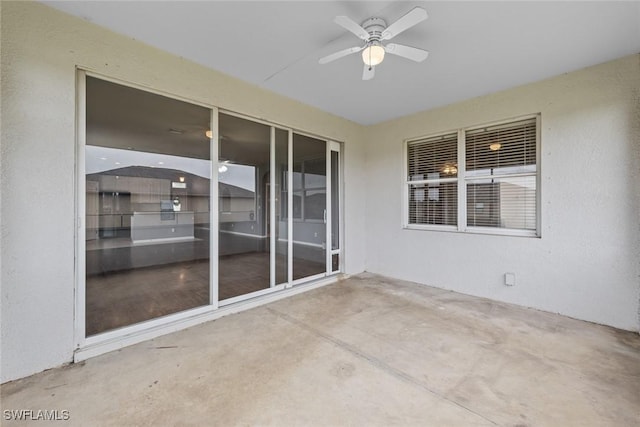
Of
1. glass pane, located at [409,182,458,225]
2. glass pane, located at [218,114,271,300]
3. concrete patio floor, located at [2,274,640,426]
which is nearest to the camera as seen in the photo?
concrete patio floor, located at [2,274,640,426]

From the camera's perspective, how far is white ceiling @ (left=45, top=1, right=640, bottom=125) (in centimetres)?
200

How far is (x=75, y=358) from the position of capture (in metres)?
2.10

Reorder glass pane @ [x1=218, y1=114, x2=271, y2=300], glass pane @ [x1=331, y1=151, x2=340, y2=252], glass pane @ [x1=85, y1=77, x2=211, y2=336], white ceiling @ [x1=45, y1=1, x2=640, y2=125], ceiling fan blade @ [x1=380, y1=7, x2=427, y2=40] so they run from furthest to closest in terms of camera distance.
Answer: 1. glass pane @ [x1=331, y1=151, x2=340, y2=252]
2. glass pane @ [x1=218, y1=114, x2=271, y2=300]
3. glass pane @ [x1=85, y1=77, x2=211, y2=336]
4. white ceiling @ [x1=45, y1=1, x2=640, y2=125]
5. ceiling fan blade @ [x1=380, y1=7, x2=427, y2=40]

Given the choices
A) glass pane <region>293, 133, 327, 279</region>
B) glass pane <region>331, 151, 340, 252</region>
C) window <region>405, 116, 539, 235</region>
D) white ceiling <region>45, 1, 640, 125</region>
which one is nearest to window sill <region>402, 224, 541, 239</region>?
window <region>405, 116, 539, 235</region>

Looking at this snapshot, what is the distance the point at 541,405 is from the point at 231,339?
2.48 metres

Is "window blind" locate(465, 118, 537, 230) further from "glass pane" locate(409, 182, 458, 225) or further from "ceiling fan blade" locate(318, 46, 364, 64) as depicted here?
"ceiling fan blade" locate(318, 46, 364, 64)

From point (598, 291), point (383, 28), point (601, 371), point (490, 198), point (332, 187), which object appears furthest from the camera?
point (332, 187)

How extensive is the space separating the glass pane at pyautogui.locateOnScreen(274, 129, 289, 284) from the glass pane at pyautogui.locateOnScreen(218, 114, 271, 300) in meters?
0.15

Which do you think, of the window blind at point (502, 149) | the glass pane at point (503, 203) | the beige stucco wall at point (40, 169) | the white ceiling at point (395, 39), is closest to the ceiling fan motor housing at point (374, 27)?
the white ceiling at point (395, 39)

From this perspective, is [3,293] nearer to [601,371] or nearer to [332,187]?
[332,187]

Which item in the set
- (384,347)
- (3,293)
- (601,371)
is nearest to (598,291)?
(601,371)

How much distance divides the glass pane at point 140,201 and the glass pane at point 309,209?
139 cm

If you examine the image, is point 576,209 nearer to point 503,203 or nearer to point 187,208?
point 503,203

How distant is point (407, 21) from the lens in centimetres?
182
